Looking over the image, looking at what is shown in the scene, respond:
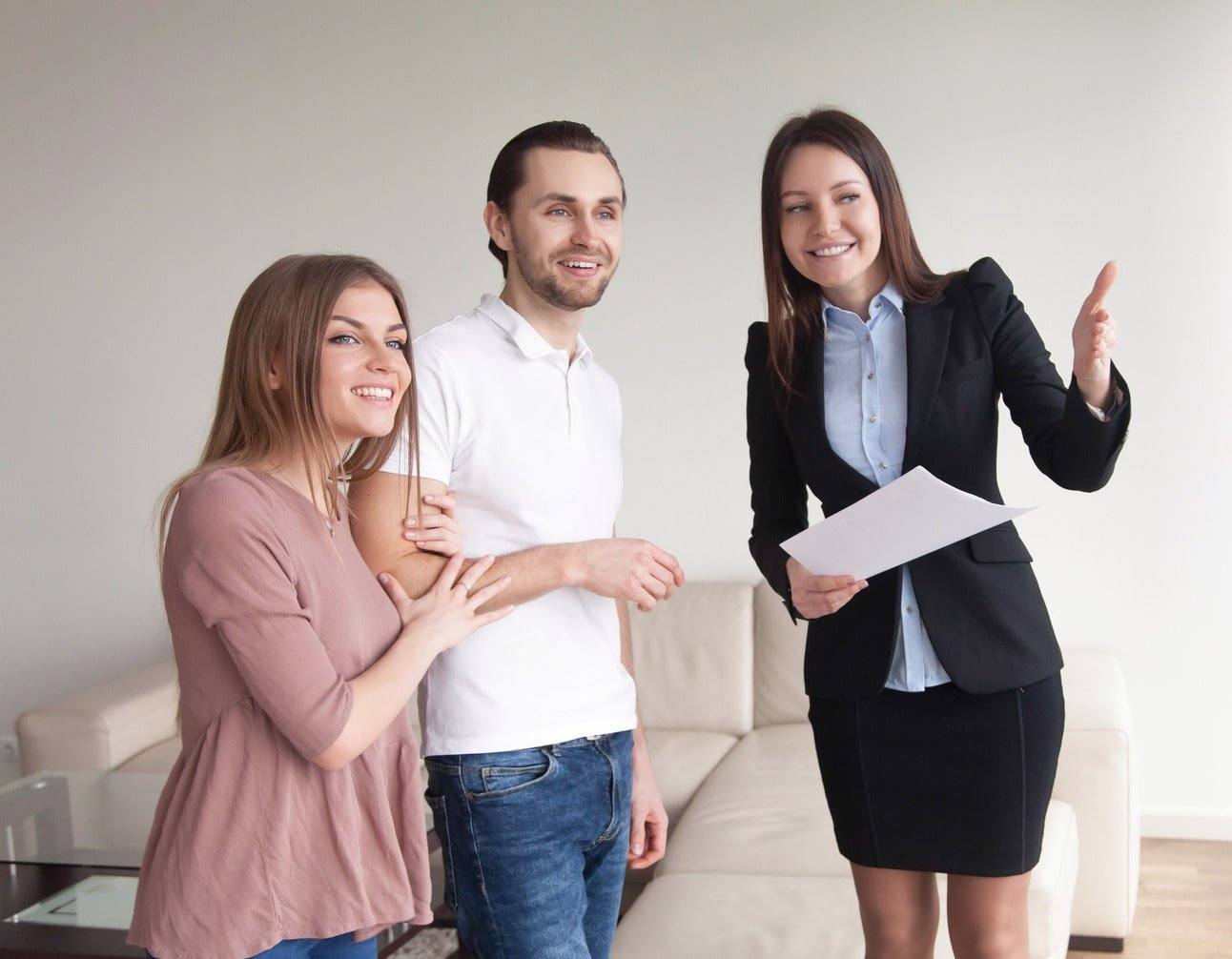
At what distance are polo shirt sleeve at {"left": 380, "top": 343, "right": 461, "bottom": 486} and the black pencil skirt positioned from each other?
2.13 feet

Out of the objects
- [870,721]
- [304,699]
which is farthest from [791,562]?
[304,699]

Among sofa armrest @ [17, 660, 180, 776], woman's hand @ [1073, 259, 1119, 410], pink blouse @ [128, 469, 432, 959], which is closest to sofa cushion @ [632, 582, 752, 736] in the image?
sofa armrest @ [17, 660, 180, 776]

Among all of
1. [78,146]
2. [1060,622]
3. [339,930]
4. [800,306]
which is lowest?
[1060,622]

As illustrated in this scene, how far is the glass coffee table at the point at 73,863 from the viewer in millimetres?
2367

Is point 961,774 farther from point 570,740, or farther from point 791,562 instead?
point 570,740

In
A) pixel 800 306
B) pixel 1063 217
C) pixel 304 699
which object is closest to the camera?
pixel 304 699

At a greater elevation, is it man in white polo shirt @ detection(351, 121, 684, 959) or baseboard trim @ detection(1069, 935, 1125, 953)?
man in white polo shirt @ detection(351, 121, 684, 959)

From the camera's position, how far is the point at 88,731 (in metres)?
3.29

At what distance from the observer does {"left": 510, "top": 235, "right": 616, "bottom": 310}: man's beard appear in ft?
5.13

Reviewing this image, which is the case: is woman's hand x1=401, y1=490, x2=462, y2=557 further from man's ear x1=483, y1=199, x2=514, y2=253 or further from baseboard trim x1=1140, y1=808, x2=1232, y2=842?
baseboard trim x1=1140, y1=808, x2=1232, y2=842

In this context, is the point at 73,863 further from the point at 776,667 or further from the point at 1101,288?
the point at 1101,288

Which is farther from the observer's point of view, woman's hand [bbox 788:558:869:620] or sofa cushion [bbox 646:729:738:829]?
sofa cushion [bbox 646:729:738:829]

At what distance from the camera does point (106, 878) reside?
8.88 feet

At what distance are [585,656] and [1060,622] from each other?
2355 mm
